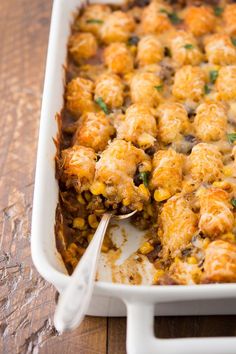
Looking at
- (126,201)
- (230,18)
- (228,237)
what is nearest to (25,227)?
(126,201)

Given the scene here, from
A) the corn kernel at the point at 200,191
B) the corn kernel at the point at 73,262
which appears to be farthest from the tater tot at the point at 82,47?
the corn kernel at the point at 73,262

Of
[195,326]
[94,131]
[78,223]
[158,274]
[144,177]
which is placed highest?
[94,131]

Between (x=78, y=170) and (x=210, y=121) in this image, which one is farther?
(x=210, y=121)

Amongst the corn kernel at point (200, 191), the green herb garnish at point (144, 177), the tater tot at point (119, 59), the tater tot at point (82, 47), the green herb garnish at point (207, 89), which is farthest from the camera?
the tater tot at point (82, 47)

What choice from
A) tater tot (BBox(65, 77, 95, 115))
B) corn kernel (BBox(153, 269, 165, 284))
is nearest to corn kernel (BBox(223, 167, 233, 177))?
corn kernel (BBox(153, 269, 165, 284))

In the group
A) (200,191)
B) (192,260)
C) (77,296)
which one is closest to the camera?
(77,296)

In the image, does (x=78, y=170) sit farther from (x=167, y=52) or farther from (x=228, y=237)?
(x=167, y=52)

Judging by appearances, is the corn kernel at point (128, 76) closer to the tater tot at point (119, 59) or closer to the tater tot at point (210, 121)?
the tater tot at point (119, 59)
